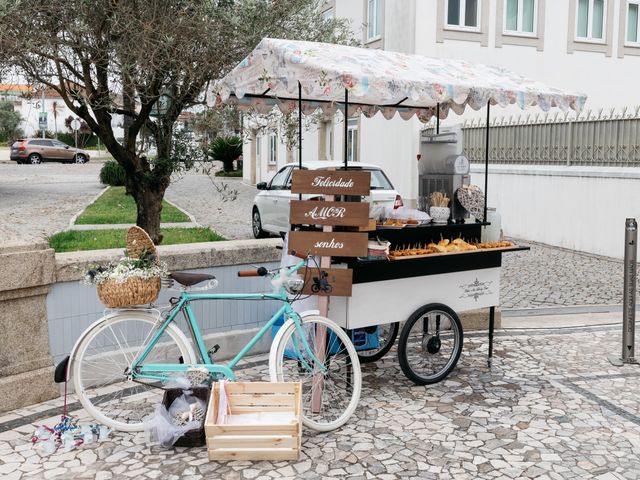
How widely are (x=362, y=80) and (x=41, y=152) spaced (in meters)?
43.1

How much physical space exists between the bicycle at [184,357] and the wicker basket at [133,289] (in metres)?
0.14

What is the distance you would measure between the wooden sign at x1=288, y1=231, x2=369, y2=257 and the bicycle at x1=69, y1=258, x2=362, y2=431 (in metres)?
0.17

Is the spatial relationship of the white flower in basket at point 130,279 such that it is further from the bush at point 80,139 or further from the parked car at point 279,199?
the bush at point 80,139

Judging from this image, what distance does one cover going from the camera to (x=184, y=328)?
18.7 feet

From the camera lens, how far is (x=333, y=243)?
4.87 meters

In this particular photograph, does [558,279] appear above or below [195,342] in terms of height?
below

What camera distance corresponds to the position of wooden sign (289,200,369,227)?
485 cm

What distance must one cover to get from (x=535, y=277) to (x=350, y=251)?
21.2 feet

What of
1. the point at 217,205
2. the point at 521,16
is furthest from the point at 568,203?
the point at 217,205

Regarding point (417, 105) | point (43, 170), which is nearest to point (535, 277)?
point (417, 105)

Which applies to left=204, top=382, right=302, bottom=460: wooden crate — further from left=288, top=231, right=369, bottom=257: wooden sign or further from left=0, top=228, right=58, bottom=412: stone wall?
left=0, top=228, right=58, bottom=412: stone wall

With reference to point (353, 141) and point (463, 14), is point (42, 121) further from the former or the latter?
point (463, 14)

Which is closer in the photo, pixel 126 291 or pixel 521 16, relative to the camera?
pixel 126 291

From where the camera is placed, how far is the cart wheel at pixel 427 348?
530 centimetres
